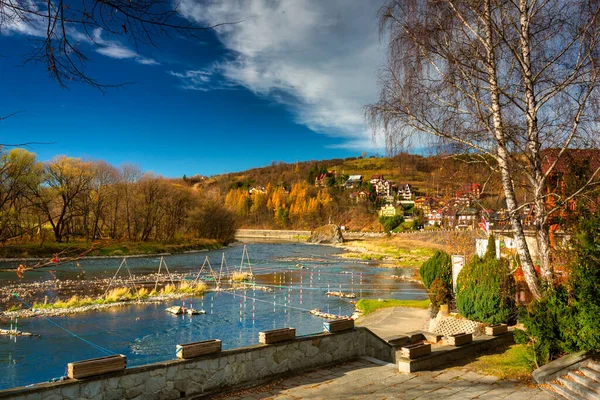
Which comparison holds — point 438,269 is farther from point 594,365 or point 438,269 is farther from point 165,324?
point 165,324

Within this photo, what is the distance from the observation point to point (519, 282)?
1333 cm

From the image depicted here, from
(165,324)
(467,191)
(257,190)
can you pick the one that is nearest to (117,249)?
(165,324)

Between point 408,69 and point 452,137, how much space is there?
1.60m

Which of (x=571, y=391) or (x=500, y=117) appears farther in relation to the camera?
(x=500, y=117)

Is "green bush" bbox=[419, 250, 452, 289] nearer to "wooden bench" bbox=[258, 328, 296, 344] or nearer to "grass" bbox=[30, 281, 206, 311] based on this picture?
"wooden bench" bbox=[258, 328, 296, 344]

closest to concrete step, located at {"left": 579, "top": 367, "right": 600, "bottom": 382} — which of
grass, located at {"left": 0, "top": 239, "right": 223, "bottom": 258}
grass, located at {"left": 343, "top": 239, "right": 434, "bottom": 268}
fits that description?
grass, located at {"left": 0, "top": 239, "right": 223, "bottom": 258}

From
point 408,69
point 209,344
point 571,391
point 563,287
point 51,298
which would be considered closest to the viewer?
point 571,391

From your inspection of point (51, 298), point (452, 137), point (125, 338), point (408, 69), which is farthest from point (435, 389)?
point (51, 298)

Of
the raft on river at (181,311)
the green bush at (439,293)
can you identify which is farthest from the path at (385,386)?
the raft on river at (181,311)

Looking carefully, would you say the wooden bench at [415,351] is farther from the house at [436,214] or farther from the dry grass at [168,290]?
the dry grass at [168,290]

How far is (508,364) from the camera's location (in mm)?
8766

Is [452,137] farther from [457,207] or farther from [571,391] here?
[571,391]

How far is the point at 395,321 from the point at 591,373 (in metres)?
9.82

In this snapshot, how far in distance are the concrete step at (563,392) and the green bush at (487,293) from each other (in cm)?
533
